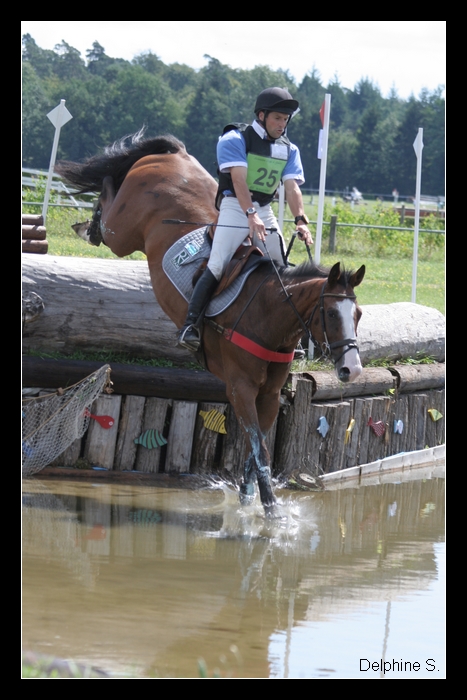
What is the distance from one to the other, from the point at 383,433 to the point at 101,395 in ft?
8.53

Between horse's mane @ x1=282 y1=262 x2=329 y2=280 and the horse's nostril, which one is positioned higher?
horse's mane @ x1=282 y1=262 x2=329 y2=280

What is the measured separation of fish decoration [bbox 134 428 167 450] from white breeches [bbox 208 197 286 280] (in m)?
1.63

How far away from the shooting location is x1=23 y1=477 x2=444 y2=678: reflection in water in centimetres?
384

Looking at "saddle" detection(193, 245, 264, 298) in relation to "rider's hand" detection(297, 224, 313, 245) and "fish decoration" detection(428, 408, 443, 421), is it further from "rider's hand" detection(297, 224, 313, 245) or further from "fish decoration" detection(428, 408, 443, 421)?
"fish decoration" detection(428, 408, 443, 421)

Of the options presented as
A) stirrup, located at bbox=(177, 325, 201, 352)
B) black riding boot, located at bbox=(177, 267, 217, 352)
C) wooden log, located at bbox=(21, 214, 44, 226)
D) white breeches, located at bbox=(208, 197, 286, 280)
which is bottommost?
stirrup, located at bbox=(177, 325, 201, 352)

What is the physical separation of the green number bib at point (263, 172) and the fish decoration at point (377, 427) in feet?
8.34

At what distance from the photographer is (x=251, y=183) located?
638 centimetres

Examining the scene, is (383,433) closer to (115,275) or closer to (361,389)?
(361,389)

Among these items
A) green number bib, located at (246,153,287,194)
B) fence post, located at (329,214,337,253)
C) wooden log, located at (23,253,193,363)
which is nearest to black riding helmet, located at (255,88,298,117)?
green number bib, located at (246,153,287,194)

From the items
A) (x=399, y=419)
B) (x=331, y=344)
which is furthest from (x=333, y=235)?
(x=331, y=344)

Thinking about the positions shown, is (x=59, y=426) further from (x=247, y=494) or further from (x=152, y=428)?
(x=247, y=494)

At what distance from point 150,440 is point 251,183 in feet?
7.49

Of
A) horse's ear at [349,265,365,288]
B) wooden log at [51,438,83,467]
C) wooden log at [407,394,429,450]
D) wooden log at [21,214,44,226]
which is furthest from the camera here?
wooden log at [21,214,44,226]

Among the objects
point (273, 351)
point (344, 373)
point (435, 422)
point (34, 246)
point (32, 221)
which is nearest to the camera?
point (344, 373)
